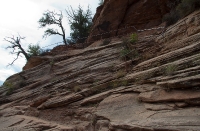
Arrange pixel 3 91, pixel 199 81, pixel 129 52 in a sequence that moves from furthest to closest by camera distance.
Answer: pixel 3 91 → pixel 129 52 → pixel 199 81

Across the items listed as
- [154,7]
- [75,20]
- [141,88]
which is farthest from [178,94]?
[75,20]

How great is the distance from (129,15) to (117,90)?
1078 cm

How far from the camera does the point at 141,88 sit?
25.5 ft

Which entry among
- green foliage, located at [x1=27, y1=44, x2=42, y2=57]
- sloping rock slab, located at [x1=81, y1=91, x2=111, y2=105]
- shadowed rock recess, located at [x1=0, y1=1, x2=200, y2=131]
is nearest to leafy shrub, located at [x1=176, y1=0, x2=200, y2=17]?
shadowed rock recess, located at [x1=0, y1=1, x2=200, y2=131]

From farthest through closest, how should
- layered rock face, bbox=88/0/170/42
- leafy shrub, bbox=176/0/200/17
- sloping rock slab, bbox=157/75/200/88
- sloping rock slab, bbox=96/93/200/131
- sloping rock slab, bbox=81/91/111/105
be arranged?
layered rock face, bbox=88/0/170/42 < leafy shrub, bbox=176/0/200/17 < sloping rock slab, bbox=81/91/111/105 < sloping rock slab, bbox=157/75/200/88 < sloping rock slab, bbox=96/93/200/131

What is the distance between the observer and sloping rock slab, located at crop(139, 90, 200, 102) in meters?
5.87

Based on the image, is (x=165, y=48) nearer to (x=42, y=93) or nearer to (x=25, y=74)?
(x=42, y=93)

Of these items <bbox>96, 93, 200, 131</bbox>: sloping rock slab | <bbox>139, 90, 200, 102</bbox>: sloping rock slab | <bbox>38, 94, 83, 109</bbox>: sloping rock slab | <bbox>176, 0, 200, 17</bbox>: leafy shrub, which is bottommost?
<bbox>96, 93, 200, 131</bbox>: sloping rock slab

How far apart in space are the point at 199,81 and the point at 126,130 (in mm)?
2582

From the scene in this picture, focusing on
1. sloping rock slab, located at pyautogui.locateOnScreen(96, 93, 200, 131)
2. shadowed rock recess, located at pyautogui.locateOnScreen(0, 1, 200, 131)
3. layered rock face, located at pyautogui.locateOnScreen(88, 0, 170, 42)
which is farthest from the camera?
layered rock face, located at pyautogui.locateOnScreen(88, 0, 170, 42)

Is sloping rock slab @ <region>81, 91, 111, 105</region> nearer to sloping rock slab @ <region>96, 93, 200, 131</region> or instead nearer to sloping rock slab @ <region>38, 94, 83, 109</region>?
sloping rock slab @ <region>96, 93, 200, 131</region>

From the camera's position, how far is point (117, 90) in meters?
8.77

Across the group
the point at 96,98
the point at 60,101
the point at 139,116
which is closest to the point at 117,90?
the point at 96,98

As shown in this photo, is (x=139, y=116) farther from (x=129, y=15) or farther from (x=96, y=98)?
(x=129, y=15)
